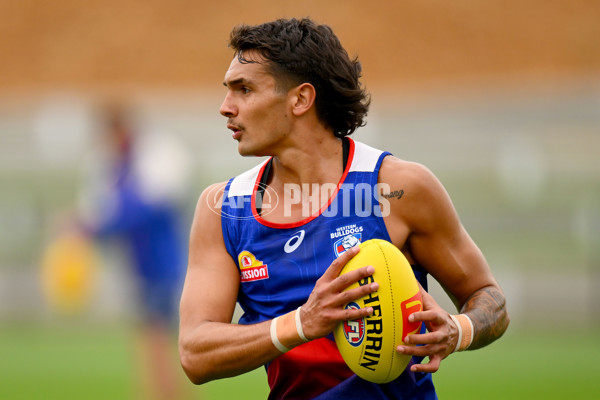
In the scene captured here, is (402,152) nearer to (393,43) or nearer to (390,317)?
(390,317)

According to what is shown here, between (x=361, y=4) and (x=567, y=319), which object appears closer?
(x=567, y=319)

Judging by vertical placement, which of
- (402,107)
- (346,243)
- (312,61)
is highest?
(402,107)

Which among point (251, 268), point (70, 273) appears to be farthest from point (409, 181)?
point (70, 273)

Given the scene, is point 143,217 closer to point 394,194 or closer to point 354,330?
point 394,194

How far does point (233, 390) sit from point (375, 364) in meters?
5.48

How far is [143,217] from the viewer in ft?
27.1

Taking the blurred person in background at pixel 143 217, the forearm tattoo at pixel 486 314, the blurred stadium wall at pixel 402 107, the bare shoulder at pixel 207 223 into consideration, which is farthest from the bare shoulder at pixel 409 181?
the blurred person in background at pixel 143 217

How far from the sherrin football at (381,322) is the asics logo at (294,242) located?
34cm

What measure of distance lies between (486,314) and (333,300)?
82cm

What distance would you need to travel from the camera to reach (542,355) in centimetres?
962

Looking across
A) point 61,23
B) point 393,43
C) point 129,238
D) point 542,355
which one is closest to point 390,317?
point 129,238

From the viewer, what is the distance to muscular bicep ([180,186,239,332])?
3.73 m

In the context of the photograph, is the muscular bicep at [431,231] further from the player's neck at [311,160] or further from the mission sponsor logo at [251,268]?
the mission sponsor logo at [251,268]

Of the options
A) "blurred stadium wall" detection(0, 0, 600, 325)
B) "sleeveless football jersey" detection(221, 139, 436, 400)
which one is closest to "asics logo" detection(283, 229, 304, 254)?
"sleeveless football jersey" detection(221, 139, 436, 400)
